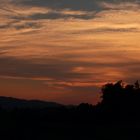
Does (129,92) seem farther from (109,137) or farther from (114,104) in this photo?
(109,137)

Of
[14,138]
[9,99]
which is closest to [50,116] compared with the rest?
[14,138]

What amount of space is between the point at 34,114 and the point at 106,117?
12.7 meters

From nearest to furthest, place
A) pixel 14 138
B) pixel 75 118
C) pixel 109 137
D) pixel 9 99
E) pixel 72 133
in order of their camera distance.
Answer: pixel 14 138 → pixel 109 137 → pixel 72 133 → pixel 75 118 → pixel 9 99

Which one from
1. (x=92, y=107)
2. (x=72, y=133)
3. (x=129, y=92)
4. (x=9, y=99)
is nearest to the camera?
(x=72, y=133)

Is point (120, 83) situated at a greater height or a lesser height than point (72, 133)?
greater

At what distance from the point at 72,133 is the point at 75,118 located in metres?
20.9

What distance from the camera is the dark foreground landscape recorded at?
153ft

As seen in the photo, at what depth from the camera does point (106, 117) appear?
7788 cm

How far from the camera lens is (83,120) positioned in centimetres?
6962

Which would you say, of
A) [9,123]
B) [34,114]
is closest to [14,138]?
[9,123]

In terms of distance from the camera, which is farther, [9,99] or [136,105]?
[9,99]

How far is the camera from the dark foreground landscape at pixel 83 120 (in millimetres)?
46531

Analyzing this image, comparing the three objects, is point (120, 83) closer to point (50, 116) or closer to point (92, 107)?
point (92, 107)

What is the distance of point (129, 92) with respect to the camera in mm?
91375
